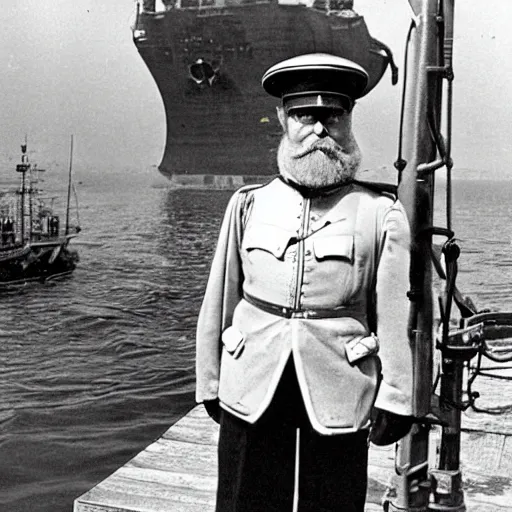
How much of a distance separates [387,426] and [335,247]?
21.8 inches

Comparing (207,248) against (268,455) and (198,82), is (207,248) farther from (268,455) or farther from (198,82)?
(268,455)

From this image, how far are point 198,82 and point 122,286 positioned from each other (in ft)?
135

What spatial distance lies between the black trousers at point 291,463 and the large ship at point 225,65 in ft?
187

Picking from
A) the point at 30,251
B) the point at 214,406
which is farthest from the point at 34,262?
the point at 214,406

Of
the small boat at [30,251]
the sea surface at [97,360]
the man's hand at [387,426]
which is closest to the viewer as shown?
the man's hand at [387,426]

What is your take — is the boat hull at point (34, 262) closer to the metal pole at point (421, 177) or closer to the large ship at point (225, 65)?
the metal pole at point (421, 177)

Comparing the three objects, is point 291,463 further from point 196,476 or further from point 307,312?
point 196,476

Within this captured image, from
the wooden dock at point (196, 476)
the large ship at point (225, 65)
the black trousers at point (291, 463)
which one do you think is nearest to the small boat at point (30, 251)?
the wooden dock at point (196, 476)

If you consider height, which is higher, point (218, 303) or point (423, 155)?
point (423, 155)

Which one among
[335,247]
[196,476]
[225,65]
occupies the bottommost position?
[196,476]

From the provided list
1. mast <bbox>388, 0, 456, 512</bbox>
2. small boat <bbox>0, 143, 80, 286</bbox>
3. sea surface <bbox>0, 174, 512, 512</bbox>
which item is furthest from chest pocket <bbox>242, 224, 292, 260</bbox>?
small boat <bbox>0, 143, 80, 286</bbox>

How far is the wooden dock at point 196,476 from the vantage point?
3258 mm

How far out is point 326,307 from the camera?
2.33 meters

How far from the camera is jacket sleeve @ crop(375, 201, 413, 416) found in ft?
7.55
